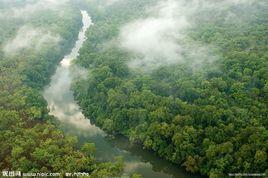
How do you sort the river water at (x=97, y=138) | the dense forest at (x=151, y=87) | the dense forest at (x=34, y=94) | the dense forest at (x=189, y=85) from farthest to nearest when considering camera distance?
the river water at (x=97, y=138) → the dense forest at (x=189, y=85) → the dense forest at (x=151, y=87) → the dense forest at (x=34, y=94)

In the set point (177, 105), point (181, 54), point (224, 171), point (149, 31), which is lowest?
point (224, 171)

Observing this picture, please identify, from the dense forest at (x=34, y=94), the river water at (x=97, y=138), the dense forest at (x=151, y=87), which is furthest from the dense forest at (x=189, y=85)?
the dense forest at (x=34, y=94)

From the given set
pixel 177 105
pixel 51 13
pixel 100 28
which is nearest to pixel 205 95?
pixel 177 105

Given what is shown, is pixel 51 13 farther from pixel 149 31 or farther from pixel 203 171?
pixel 203 171

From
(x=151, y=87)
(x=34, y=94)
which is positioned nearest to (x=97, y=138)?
(x=151, y=87)

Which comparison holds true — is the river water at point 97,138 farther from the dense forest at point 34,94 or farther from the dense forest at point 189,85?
the dense forest at point 34,94
